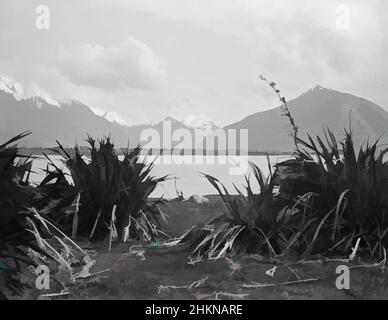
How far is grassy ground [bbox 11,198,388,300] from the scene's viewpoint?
12.1 feet

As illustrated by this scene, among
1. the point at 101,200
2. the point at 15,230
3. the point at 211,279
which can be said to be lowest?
the point at 211,279

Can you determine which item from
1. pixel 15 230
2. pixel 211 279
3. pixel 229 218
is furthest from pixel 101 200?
pixel 211 279

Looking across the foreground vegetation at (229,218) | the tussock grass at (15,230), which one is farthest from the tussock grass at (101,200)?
the tussock grass at (15,230)

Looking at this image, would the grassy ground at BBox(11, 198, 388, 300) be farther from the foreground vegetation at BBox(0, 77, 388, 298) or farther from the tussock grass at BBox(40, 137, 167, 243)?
the tussock grass at BBox(40, 137, 167, 243)

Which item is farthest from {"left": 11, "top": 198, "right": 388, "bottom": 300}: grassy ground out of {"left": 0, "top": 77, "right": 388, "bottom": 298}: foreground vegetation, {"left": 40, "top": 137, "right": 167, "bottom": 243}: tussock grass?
{"left": 40, "top": 137, "right": 167, "bottom": 243}: tussock grass

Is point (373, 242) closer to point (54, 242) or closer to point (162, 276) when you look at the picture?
point (162, 276)

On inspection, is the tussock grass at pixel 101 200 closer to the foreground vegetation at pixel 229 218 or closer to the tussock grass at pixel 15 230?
the foreground vegetation at pixel 229 218

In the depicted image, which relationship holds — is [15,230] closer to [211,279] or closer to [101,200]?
[211,279]

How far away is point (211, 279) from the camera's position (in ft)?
13.2

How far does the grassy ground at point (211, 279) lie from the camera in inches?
145

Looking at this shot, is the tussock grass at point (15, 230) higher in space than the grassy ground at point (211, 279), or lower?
higher

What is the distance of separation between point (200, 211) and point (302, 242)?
9.01ft

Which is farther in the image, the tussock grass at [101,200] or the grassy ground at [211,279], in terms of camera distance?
the tussock grass at [101,200]
